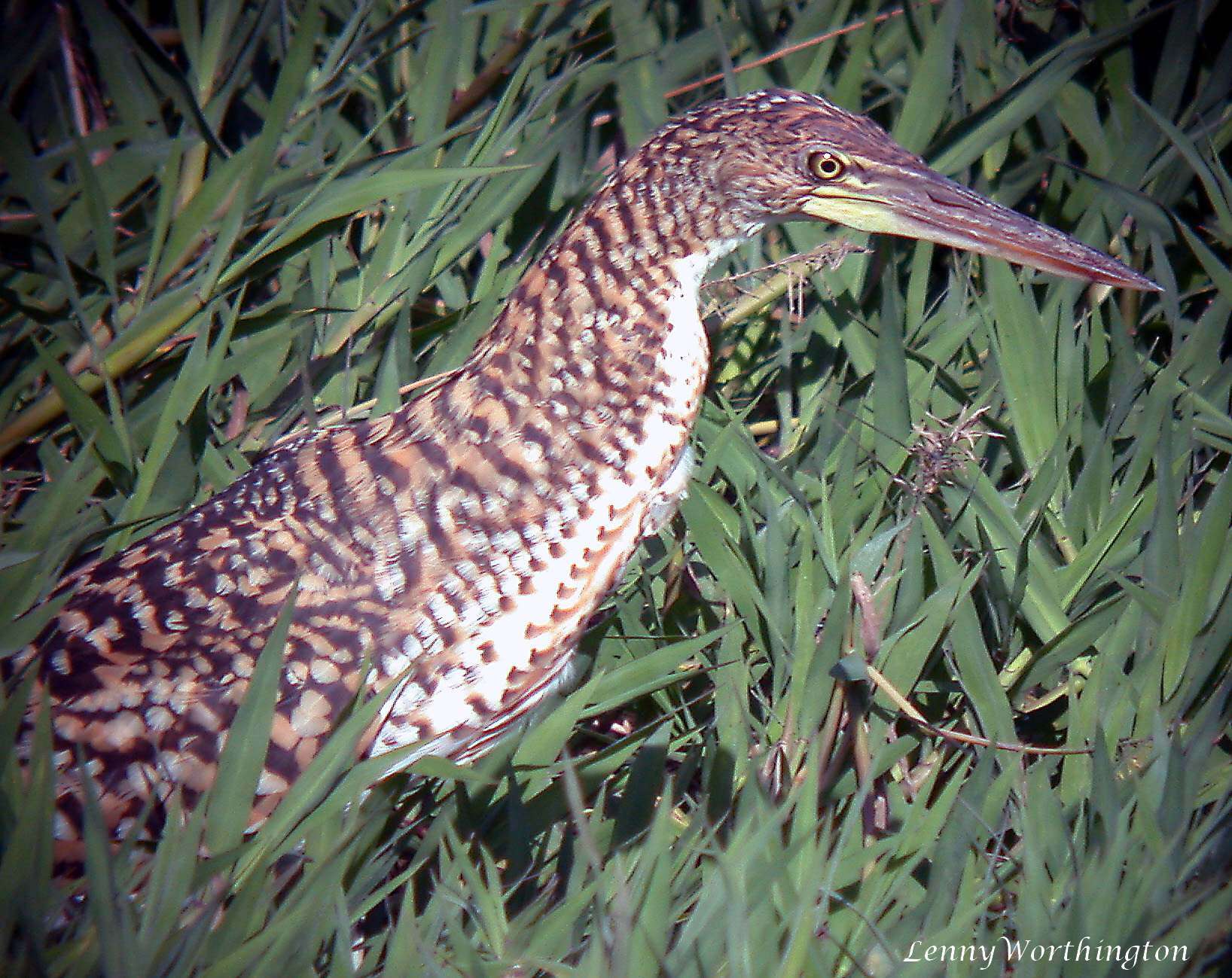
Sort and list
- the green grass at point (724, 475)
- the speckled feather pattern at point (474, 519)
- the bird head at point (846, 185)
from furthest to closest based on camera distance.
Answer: the bird head at point (846, 185), the speckled feather pattern at point (474, 519), the green grass at point (724, 475)

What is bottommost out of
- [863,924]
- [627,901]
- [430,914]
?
[863,924]

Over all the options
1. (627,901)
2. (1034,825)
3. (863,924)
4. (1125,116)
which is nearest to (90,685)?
(627,901)

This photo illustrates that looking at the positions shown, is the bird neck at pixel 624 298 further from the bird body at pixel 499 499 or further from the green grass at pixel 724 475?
the green grass at pixel 724 475

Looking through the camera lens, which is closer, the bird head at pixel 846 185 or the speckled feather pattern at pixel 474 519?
the speckled feather pattern at pixel 474 519

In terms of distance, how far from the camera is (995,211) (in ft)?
7.73

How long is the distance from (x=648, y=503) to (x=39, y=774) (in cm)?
112

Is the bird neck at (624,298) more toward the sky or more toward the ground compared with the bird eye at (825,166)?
more toward the ground

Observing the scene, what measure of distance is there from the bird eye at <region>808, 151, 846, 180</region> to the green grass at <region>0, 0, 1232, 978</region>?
0.43 m

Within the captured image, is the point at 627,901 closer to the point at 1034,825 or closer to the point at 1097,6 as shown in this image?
the point at 1034,825

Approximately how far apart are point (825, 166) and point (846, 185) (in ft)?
0.18

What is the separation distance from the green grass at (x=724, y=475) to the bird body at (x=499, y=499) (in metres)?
0.16

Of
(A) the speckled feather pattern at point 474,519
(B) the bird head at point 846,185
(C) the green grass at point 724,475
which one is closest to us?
(C) the green grass at point 724,475

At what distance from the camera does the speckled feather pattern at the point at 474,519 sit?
2098 millimetres

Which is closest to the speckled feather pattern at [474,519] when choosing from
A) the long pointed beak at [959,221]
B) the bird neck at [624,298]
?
the bird neck at [624,298]
